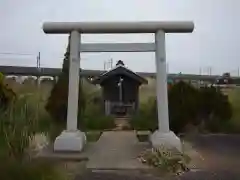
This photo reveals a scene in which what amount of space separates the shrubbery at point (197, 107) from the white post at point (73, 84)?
351 centimetres

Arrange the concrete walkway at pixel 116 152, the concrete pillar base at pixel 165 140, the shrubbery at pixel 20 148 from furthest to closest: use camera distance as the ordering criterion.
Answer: the concrete pillar base at pixel 165 140, the concrete walkway at pixel 116 152, the shrubbery at pixel 20 148

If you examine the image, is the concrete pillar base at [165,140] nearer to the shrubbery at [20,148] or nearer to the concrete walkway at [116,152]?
the concrete walkway at [116,152]

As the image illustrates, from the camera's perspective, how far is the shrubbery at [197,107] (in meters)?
11.5

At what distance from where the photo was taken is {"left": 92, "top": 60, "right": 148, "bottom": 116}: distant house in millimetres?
15758

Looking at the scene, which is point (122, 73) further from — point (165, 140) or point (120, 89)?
point (165, 140)

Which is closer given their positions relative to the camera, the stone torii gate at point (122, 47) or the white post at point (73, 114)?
the white post at point (73, 114)

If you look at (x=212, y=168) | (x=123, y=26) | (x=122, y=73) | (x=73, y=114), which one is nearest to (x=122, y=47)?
(x=123, y=26)

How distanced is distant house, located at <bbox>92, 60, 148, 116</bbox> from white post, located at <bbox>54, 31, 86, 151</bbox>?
6.54m

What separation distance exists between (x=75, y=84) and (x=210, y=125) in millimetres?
4835

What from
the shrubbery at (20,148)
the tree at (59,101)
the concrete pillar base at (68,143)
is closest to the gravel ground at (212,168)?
the shrubbery at (20,148)

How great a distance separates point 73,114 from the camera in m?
8.88

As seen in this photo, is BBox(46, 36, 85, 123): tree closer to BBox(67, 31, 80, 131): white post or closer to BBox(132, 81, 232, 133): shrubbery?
BBox(67, 31, 80, 131): white post

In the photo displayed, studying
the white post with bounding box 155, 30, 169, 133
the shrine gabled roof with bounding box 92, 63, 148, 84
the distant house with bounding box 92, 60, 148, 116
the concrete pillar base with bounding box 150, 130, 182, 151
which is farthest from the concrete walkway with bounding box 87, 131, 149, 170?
the shrine gabled roof with bounding box 92, 63, 148, 84

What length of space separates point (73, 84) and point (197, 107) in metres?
4.27
